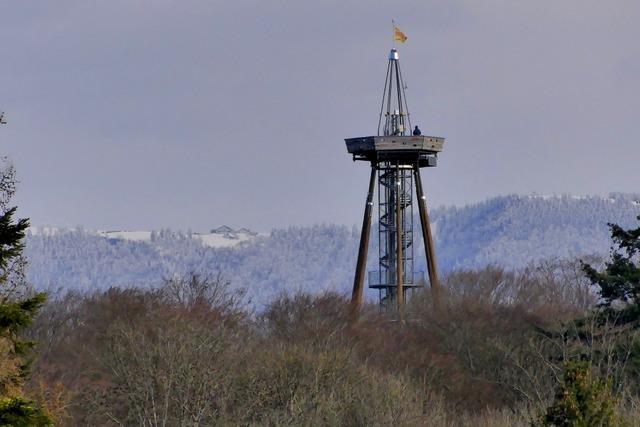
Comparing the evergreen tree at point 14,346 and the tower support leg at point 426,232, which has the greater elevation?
the tower support leg at point 426,232

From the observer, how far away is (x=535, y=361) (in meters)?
53.3

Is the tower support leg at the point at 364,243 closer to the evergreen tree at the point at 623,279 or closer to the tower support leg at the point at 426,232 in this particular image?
the tower support leg at the point at 426,232

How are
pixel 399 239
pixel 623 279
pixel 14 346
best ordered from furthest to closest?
pixel 399 239
pixel 623 279
pixel 14 346

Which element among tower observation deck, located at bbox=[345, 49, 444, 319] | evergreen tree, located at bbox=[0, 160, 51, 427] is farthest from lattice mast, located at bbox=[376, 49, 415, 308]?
evergreen tree, located at bbox=[0, 160, 51, 427]

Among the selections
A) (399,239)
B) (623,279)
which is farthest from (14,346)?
(399,239)

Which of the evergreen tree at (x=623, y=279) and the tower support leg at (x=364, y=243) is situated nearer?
the evergreen tree at (x=623, y=279)

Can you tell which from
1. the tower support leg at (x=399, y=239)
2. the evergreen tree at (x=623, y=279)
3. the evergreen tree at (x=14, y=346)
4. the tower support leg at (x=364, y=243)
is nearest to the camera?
the evergreen tree at (x=14, y=346)

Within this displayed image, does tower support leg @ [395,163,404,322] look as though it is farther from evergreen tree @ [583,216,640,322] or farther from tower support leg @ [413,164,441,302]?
evergreen tree @ [583,216,640,322]

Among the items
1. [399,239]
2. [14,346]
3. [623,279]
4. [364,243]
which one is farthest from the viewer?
[364,243]

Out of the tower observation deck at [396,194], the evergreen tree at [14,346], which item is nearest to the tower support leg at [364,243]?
the tower observation deck at [396,194]

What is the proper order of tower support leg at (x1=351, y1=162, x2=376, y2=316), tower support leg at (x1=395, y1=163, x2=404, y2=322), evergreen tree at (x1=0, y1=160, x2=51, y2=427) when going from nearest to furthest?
evergreen tree at (x1=0, y1=160, x2=51, y2=427), tower support leg at (x1=395, y1=163, x2=404, y2=322), tower support leg at (x1=351, y1=162, x2=376, y2=316)

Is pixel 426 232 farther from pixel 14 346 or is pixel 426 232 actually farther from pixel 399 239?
pixel 14 346

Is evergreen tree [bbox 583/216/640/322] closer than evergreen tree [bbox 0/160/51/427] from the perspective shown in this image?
No

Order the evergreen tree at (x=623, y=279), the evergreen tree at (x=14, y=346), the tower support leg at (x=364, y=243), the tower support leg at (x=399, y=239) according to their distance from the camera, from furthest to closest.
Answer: the tower support leg at (x=364, y=243) → the tower support leg at (x=399, y=239) → the evergreen tree at (x=623, y=279) → the evergreen tree at (x=14, y=346)
